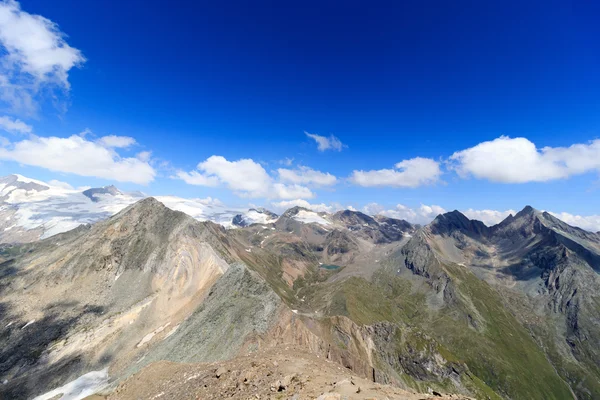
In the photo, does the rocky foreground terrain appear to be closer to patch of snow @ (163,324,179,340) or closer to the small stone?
the small stone

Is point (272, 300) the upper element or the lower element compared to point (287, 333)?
upper

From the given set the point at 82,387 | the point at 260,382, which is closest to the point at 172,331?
the point at 82,387

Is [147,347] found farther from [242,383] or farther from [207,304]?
[242,383]

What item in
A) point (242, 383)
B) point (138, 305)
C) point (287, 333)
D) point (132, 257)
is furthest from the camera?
point (132, 257)

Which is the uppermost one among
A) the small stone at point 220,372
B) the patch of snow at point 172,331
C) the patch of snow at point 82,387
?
the small stone at point 220,372

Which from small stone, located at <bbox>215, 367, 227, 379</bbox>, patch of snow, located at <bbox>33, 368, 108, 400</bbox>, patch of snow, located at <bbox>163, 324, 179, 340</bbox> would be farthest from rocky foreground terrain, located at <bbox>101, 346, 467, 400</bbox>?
patch of snow, located at <bbox>163, 324, 179, 340</bbox>

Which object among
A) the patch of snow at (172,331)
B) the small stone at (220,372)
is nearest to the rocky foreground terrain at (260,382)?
the small stone at (220,372)

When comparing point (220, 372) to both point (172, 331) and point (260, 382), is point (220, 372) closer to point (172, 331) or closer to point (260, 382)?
point (260, 382)

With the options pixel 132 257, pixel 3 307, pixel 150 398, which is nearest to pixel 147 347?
pixel 150 398

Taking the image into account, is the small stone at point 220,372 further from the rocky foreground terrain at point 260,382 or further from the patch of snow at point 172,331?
the patch of snow at point 172,331
